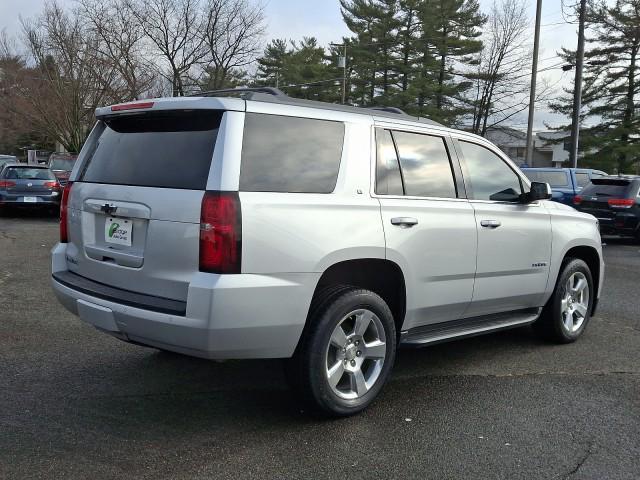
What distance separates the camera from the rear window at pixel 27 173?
16.2 m

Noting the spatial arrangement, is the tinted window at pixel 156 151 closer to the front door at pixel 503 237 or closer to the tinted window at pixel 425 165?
the tinted window at pixel 425 165

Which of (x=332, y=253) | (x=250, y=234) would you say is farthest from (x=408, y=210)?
(x=250, y=234)

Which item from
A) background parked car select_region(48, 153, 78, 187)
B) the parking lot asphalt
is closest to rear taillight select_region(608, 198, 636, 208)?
the parking lot asphalt

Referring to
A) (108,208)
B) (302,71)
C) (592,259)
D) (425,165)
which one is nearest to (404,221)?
(425,165)

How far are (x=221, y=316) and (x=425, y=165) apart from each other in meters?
1.96

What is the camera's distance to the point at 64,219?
4.32 m

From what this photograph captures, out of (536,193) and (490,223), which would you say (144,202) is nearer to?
(490,223)

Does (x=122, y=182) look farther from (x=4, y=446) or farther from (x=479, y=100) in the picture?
(x=479, y=100)

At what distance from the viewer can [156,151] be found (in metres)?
3.77

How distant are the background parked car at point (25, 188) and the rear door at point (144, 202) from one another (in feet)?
43.4

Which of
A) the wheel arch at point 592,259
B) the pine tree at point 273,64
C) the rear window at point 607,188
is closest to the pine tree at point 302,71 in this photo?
the pine tree at point 273,64

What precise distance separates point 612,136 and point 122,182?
38.7 m

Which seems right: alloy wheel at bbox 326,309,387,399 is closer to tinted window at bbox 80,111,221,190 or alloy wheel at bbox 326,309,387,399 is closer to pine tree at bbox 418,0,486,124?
tinted window at bbox 80,111,221,190

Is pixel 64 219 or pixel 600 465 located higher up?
pixel 64 219
